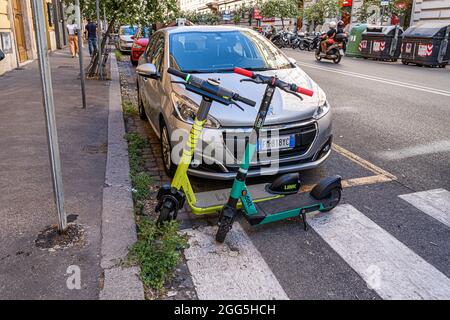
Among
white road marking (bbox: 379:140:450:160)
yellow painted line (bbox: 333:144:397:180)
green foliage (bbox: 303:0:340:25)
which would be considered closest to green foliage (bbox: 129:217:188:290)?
yellow painted line (bbox: 333:144:397:180)

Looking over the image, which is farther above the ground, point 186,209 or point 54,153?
point 54,153

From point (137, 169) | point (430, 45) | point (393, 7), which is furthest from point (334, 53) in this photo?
point (137, 169)

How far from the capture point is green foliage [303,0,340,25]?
3828cm

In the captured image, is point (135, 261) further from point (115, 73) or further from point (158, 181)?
point (115, 73)

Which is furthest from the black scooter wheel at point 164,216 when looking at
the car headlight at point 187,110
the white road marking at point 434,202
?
the white road marking at point 434,202

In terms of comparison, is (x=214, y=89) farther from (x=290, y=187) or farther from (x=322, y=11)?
(x=322, y=11)

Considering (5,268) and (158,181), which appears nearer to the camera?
(5,268)

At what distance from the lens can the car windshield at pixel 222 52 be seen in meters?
5.09

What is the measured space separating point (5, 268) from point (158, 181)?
1.97m

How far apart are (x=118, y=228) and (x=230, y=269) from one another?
105cm

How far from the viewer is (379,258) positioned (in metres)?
3.20
